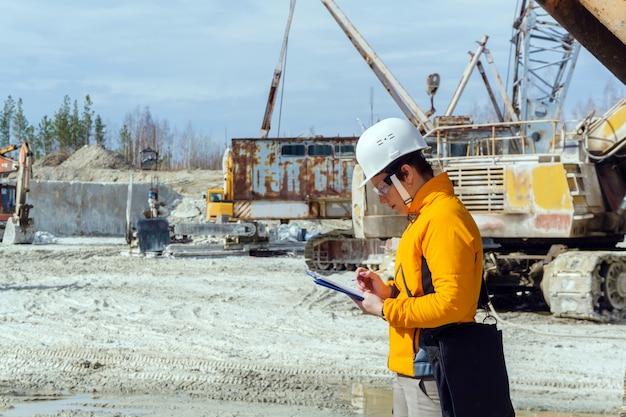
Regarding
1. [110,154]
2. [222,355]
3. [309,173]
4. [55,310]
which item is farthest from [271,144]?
[110,154]

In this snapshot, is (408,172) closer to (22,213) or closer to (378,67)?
(378,67)

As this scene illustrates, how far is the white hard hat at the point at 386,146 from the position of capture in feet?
10.6

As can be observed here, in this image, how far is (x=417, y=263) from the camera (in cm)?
307

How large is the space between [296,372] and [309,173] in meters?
14.4

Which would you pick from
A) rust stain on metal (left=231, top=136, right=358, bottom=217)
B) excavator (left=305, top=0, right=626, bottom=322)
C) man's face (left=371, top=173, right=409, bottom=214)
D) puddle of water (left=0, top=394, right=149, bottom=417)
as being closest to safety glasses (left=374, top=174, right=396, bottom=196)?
man's face (left=371, top=173, right=409, bottom=214)

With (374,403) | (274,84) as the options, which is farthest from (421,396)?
(274,84)

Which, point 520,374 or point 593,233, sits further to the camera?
point 593,233

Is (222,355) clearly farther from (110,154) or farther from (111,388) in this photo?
(110,154)

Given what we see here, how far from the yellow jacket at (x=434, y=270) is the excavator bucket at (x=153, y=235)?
20073 mm

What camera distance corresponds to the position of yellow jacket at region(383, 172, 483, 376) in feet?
9.64

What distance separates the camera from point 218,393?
23.1ft

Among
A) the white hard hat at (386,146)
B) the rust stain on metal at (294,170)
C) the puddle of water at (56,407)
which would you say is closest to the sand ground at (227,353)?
the puddle of water at (56,407)

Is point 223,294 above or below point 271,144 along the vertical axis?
below

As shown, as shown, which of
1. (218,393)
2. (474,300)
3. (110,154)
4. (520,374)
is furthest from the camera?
(110,154)
